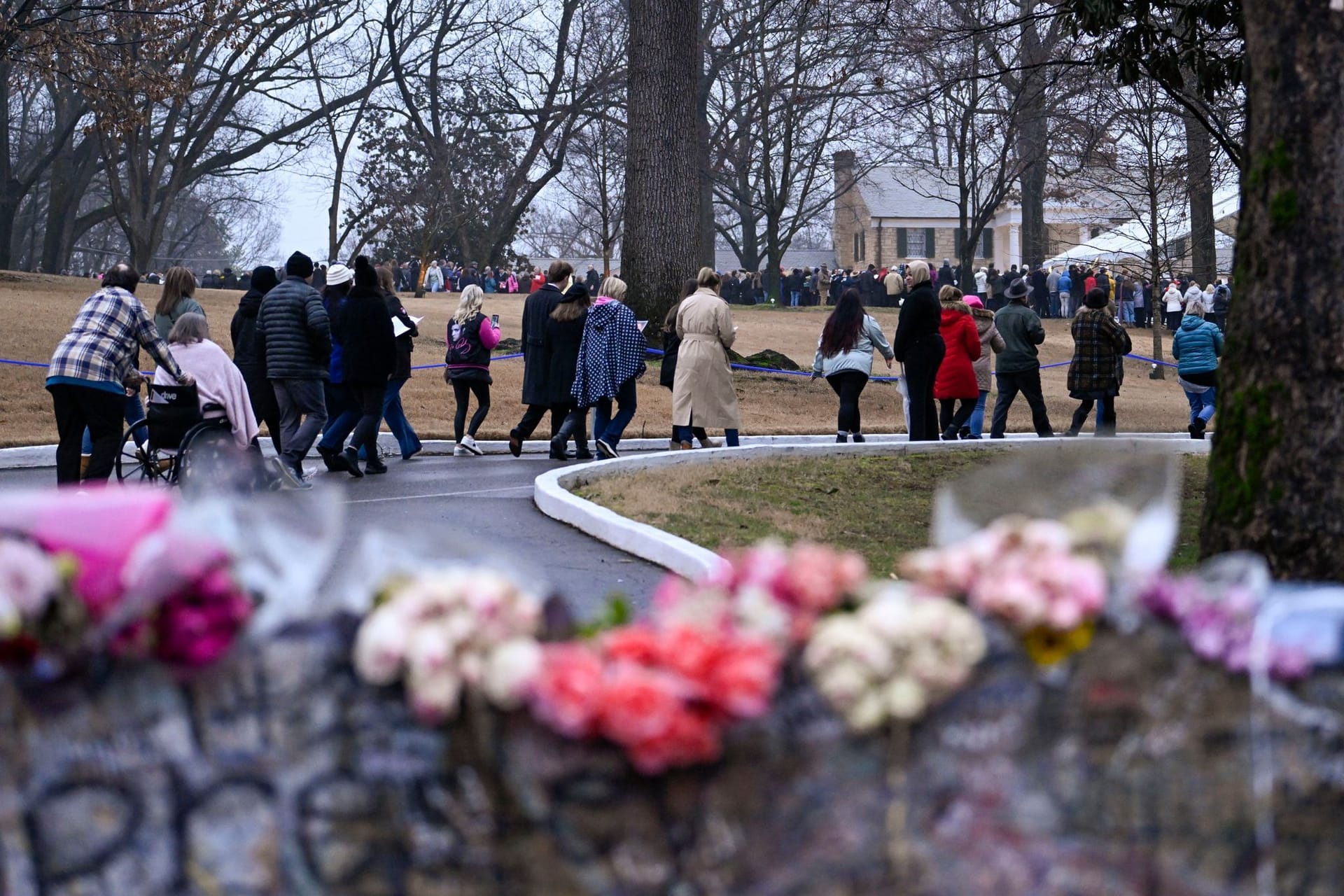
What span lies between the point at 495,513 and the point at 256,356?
121 inches

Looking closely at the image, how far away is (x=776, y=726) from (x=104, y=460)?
26.4 feet

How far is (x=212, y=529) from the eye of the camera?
2785mm

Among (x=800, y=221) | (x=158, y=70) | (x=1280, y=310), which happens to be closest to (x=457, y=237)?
(x=800, y=221)

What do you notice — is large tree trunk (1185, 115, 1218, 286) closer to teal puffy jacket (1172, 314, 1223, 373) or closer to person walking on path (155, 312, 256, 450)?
teal puffy jacket (1172, 314, 1223, 373)

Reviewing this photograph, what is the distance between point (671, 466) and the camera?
13.3 m

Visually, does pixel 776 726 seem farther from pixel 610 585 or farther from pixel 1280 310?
pixel 610 585

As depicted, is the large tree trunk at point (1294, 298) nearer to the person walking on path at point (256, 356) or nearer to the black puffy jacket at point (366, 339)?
the black puffy jacket at point (366, 339)

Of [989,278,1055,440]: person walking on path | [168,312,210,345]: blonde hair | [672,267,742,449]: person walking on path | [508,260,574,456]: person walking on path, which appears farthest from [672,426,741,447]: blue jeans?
[168,312,210,345]: blonde hair

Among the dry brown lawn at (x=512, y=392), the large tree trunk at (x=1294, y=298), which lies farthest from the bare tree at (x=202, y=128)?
the large tree trunk at (x=1294, y=298)

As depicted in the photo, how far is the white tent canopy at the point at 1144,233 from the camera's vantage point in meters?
29.9

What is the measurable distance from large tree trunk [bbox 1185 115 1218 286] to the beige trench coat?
35.8 feet

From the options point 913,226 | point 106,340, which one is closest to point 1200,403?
point 106,340

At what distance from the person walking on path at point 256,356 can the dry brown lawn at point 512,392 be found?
362cm

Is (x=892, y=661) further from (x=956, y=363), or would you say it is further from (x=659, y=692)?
(x=956, y=363)
